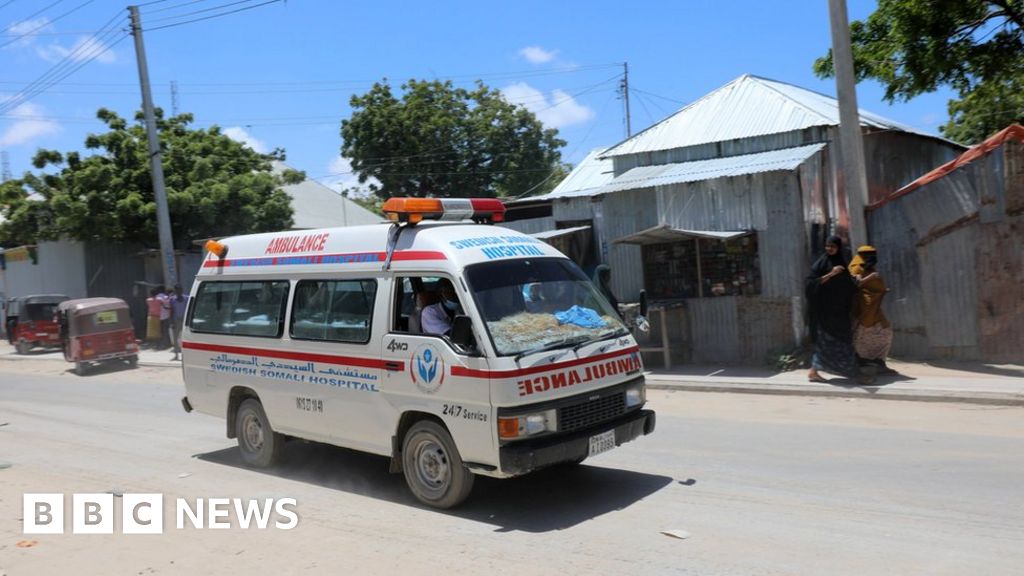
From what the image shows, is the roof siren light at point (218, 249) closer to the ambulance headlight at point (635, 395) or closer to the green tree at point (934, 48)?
the ambulance headlight at point (635, 395)

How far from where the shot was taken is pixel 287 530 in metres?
6.18

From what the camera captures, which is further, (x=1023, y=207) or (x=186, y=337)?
(x=1023, y=207)

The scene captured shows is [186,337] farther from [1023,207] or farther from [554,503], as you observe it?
[1023,207]

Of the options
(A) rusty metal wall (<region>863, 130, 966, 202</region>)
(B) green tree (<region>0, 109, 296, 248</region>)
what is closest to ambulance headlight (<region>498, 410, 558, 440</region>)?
(A) rusty metal wall (<region>863, 130, 966, 202</region>)

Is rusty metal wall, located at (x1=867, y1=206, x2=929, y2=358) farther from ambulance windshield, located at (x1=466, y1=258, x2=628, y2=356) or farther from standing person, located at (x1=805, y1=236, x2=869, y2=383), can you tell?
ambulance windshield, located at (x1=466, y1=258, x2=628, y2=356)

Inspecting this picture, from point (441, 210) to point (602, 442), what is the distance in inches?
94.7

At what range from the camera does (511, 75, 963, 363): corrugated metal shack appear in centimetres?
1331

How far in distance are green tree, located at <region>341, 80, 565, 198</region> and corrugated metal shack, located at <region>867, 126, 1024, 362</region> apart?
23.3m

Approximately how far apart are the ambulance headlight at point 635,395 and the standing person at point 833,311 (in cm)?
546

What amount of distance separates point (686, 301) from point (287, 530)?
9742mm

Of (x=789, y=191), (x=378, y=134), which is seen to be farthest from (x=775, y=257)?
(x=378, y=134)

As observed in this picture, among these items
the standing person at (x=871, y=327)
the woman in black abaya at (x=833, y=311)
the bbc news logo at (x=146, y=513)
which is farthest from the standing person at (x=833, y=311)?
the bbc news logo at (x=146, y=513)

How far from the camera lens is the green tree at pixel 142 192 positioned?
24562 mm

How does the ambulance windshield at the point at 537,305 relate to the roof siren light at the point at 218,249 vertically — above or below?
below
